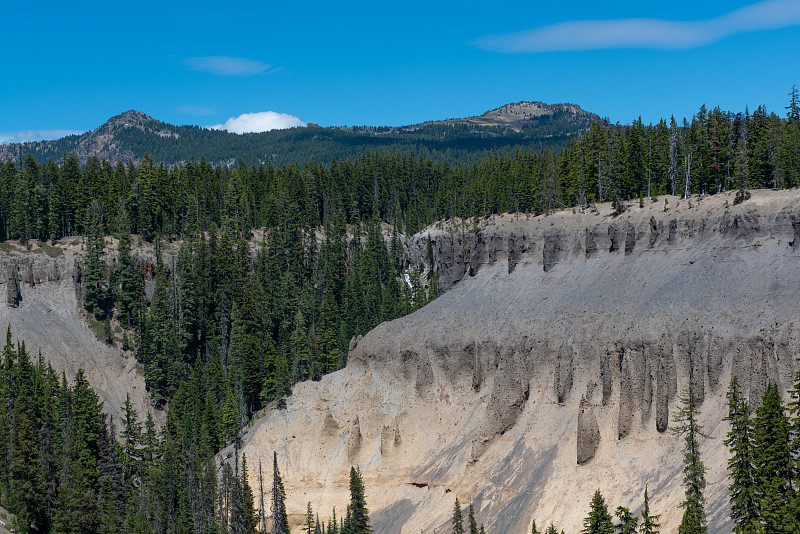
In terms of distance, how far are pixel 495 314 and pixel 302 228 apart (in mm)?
63449

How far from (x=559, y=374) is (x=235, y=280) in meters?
57.3

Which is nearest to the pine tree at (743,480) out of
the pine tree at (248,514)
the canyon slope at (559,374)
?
the canyon slope at (559,374)

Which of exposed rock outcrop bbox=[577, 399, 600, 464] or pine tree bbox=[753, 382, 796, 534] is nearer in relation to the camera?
pine tree bbox=[753, 382, 796, 534]

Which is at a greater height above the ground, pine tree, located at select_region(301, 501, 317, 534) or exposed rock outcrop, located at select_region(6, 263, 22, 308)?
exposed rock outcrop, located at select_region(6, 263, 22, 308)

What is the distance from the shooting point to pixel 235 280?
12312cm

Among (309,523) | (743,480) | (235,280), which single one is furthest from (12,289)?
(743,480)

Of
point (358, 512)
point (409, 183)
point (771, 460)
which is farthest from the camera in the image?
point (409, 183)

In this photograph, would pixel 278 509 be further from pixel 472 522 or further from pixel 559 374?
pixel 559 374

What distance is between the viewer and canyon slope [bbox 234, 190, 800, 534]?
7162 cm

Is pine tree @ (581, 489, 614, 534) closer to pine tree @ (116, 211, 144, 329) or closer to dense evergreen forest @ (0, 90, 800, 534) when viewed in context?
dense evergreen forest @ (0, 90, 800, 534)

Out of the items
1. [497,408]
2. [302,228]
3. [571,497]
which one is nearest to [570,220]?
[497,408]

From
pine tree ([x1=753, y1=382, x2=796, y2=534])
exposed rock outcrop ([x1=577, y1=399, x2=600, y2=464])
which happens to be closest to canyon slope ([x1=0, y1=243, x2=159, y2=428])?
exposed rock outcrop ([x1=577, y1=399, x2=600, y2=464])

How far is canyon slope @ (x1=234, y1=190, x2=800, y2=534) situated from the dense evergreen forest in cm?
545

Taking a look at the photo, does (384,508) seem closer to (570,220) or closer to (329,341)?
(329,341)
